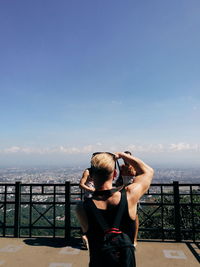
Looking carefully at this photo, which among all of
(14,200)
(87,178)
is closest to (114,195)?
(87,178)

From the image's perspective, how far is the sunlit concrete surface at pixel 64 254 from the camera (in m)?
4.13

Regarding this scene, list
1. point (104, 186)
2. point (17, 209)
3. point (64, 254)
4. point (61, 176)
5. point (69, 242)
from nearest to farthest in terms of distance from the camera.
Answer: point (104, 186) → point (64, 254) → point (69, 242) → point (17, 209) → point (61, 176)

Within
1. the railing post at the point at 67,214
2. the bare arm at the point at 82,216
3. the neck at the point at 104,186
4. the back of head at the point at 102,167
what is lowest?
the railing post at the point at 67,214

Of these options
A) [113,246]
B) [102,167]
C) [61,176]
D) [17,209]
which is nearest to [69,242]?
[17,209]

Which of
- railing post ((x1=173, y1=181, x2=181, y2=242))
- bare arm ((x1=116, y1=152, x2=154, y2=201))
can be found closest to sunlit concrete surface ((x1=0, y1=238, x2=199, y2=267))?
railing post ((x1=173, y1=181, x2=181, y2=242))

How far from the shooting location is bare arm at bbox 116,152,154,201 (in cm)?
148

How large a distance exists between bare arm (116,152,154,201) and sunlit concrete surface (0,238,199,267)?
3.39 metres

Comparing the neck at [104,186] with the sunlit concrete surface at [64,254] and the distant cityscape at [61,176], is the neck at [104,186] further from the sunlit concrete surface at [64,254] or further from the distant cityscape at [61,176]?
the distant cityscape at [61,176]

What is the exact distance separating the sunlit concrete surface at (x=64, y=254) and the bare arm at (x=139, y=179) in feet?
11.1

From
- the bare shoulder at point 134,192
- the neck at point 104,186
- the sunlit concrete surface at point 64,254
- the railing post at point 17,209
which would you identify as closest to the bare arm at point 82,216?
the neck at point 104,186

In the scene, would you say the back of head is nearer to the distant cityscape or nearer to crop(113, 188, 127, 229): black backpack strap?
crop(113, 188, 127, 229): black backpack strap

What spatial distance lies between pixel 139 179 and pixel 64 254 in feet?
13.1

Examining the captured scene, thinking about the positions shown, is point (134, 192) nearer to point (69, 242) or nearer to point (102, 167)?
point (102, 167)

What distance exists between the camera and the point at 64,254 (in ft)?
14.9
